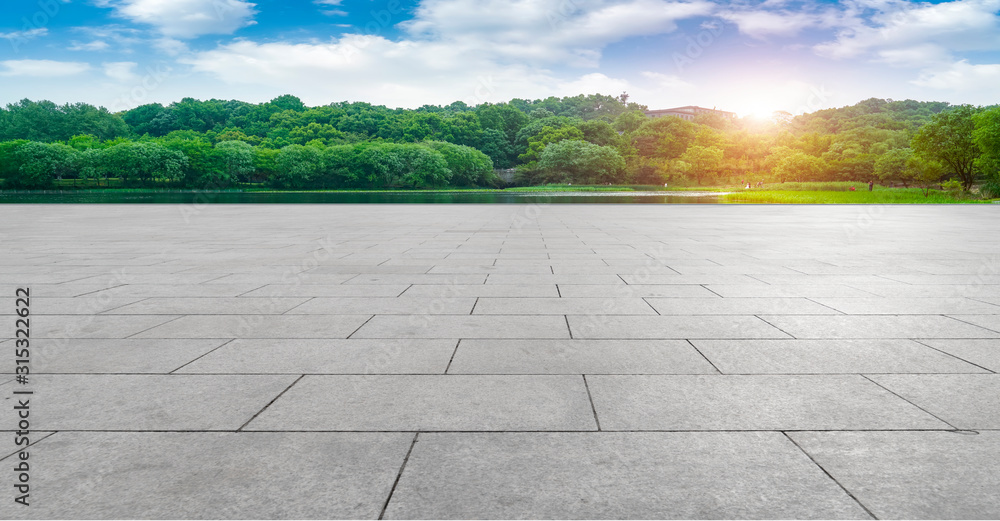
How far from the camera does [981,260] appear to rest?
9.51 meters

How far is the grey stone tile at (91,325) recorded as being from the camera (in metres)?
5.01

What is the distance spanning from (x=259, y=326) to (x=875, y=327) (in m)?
5.51

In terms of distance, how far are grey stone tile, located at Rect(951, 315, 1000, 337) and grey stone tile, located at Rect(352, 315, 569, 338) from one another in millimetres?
3725

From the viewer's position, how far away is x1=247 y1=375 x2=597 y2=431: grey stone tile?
3062 mm

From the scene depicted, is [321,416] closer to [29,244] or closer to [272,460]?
[272,460]

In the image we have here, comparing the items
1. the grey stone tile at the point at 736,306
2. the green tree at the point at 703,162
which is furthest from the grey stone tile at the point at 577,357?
the green tree at the point at 703,162

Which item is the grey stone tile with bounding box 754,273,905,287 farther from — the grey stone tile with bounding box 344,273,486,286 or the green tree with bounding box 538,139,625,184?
the green tree with bounding box 538,139,625,184

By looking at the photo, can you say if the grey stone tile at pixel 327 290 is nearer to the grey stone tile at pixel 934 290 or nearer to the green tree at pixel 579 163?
the grey stone tile at pixel 934 290

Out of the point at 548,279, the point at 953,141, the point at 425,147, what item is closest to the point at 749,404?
the point at 548,279

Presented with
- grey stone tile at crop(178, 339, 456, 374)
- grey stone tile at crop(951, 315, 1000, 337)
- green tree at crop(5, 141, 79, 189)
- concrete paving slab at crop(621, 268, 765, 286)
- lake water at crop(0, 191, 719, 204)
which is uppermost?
green tree at crop(5, 141, 79, 189)

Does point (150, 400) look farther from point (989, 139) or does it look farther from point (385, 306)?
point (989, 139)

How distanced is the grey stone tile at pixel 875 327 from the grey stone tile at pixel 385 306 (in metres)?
3.04

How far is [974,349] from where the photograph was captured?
449 centimetres

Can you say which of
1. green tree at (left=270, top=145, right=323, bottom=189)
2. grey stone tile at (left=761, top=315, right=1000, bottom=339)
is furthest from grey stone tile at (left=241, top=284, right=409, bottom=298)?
green tree at (left=270, top=145, right=323, bottom=189)
